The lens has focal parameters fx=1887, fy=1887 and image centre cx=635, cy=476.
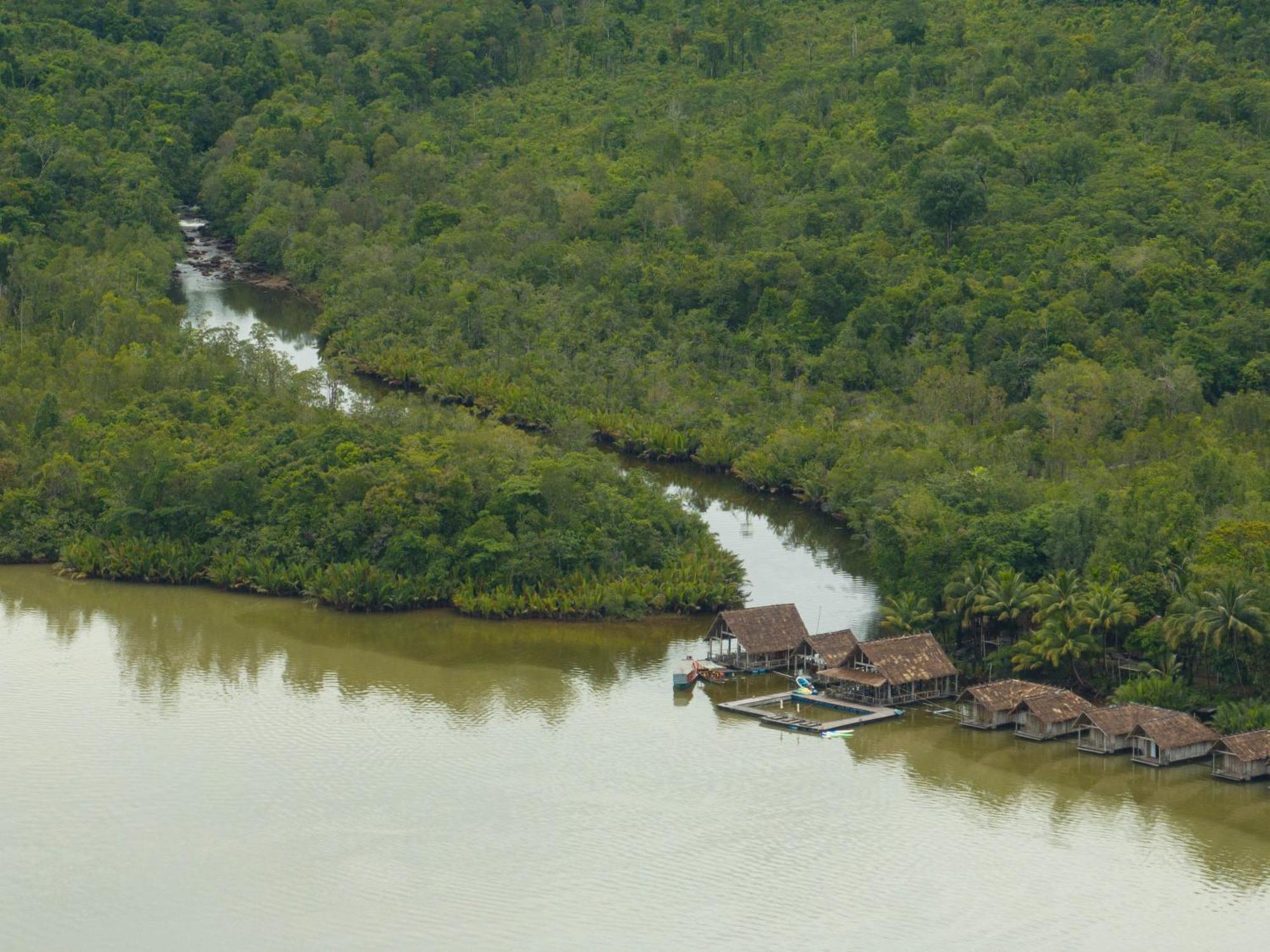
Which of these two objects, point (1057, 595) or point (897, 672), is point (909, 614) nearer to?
point (897, 672)

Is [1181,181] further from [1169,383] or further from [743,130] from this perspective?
[743,130]

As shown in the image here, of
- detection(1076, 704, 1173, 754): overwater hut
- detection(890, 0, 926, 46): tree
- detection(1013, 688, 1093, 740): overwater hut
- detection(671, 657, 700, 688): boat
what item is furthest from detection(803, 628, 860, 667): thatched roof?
detection(890, 0, 926, 46): tree

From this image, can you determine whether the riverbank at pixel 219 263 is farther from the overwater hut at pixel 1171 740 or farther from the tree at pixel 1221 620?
the overwater hut at pixel 1171 740

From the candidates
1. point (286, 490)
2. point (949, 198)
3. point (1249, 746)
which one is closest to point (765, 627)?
point (1249, 746)

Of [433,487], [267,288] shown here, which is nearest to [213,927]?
[433,487]

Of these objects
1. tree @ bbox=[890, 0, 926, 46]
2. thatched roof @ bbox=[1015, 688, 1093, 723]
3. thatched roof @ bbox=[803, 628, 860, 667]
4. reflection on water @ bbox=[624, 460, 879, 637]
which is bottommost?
thatched roof @ bbox=[1015, 688, 1093, 723]

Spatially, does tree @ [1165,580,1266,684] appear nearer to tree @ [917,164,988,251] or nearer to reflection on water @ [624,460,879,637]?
reflection on water @ [624,460,879,637]
